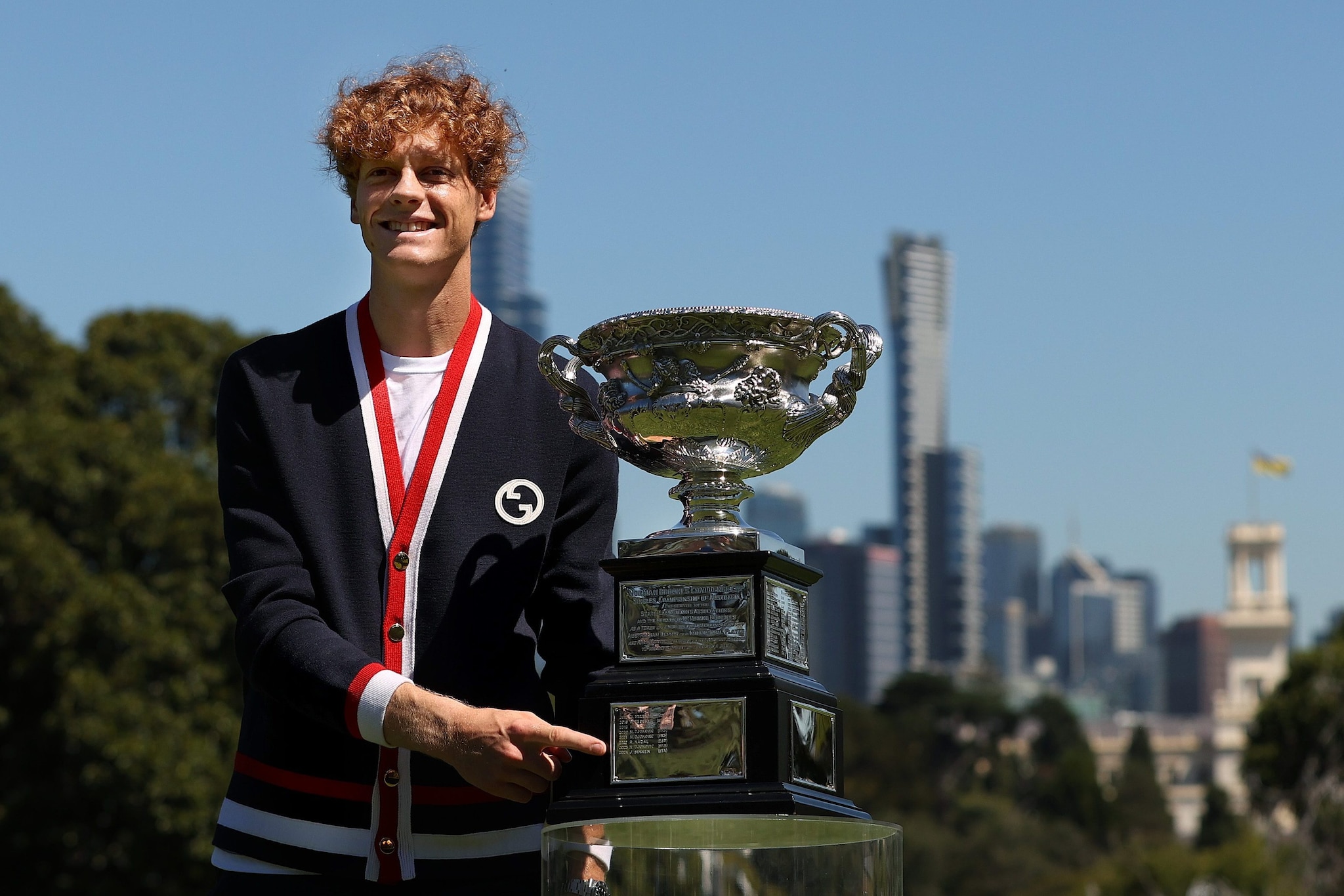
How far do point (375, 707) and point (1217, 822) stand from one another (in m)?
75.0

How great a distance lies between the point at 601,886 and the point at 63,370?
22.7 metres

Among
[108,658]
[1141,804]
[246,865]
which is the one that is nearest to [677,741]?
[246,865]

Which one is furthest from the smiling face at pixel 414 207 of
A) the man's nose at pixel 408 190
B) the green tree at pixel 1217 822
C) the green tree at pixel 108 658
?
the green tree at pixel 1217 822

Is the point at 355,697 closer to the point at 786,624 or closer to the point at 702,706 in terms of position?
the point at 702,706

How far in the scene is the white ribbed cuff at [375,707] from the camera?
321cm

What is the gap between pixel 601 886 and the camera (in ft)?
10.4

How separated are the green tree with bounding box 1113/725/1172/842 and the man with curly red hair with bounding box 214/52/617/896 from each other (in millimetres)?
69670

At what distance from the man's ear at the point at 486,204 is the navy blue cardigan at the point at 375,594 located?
0.79 ft

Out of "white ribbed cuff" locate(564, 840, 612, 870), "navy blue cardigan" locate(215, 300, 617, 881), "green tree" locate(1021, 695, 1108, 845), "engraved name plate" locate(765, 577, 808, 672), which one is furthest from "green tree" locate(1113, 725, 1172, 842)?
"white ribbed cuff" locate(564, 840, 612, 870)

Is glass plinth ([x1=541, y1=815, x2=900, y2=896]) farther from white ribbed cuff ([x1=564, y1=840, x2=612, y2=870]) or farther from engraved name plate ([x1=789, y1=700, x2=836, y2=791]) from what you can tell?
engraved name plate ([x1=789, y1=700, x2=836, y2=791])

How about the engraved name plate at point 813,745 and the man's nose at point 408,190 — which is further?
the man's nose at point 408,190

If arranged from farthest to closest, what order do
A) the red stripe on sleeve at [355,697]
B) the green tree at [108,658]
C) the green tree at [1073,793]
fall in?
the green tree at [1073,793], the green tree at [108,658], the red stripe on sleeve at [355,697]

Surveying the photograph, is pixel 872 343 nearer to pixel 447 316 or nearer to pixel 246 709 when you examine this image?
pixel 447 316

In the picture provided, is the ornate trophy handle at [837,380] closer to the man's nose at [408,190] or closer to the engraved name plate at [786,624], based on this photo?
the engraved name plate at [786,624]
